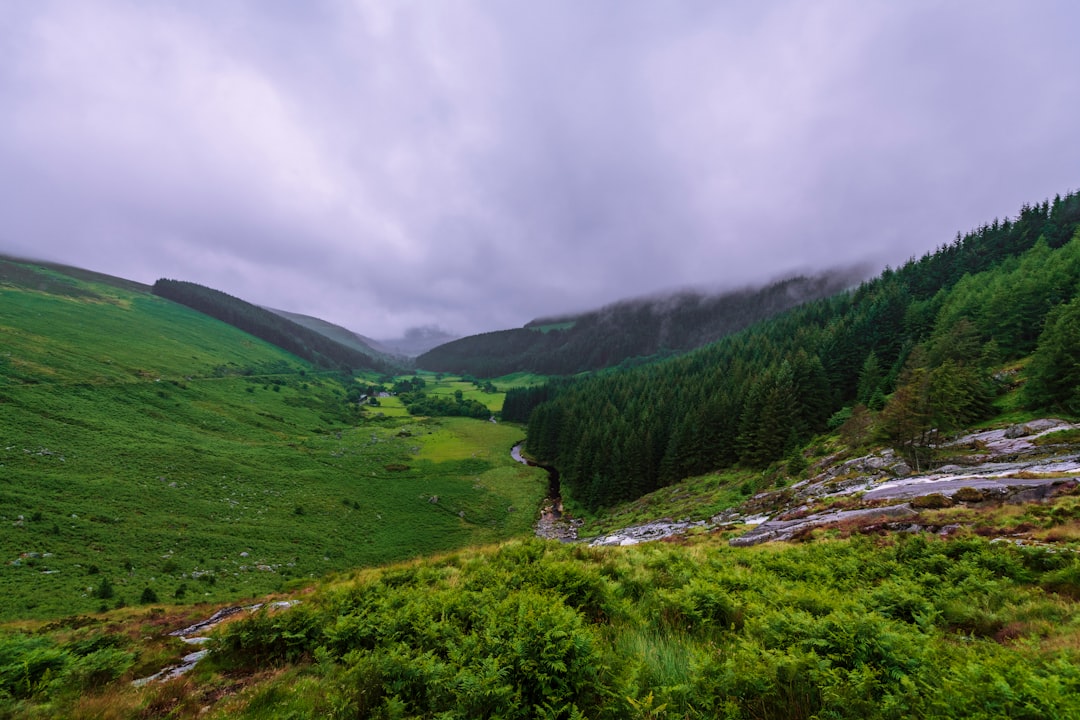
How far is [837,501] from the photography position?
27.2m

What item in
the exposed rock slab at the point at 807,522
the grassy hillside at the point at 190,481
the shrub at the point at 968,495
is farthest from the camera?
the grassy hillside at the point at 190,481

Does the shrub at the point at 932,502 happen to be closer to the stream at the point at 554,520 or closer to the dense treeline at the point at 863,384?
the dense treeline at the point at 863,384

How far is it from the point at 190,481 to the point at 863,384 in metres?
104

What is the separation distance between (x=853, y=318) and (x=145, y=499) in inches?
4991

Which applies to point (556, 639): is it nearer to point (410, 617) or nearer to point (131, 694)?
point (410, 617)

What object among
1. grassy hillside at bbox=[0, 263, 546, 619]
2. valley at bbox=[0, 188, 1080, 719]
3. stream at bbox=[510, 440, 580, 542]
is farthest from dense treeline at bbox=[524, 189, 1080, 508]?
grassy hillside at bbox=[0, 263, 546, 619]

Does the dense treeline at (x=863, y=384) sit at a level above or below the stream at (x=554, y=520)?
above

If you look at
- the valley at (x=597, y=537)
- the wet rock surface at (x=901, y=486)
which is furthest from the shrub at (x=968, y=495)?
the valley at (x=597, y=537)

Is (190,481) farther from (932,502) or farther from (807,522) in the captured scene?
(932,502)

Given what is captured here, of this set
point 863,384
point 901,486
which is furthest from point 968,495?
point 863,384

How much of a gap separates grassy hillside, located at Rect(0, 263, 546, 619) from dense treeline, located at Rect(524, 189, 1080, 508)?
20.5 metres

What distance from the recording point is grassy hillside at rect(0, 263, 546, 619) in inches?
1225

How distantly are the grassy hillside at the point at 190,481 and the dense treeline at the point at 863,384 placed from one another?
20.5m

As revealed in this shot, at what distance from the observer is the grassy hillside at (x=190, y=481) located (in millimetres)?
31109
